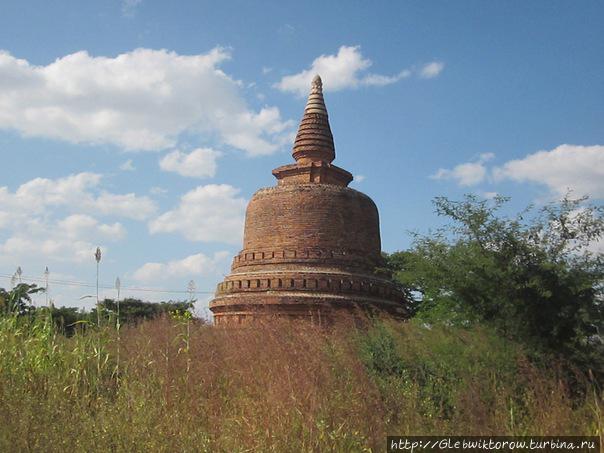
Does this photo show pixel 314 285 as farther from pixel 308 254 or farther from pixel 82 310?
pixel 82 310

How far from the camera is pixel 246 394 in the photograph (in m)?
5.14

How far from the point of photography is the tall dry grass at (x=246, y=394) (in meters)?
4.12

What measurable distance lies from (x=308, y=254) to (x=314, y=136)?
546 centimetres

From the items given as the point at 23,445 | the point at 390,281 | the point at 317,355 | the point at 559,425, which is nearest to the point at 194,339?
the point at 317,355

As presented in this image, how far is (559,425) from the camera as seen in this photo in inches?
167

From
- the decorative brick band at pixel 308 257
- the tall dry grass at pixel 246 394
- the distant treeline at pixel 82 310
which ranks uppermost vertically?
the decorative brick band at pixel 308 257

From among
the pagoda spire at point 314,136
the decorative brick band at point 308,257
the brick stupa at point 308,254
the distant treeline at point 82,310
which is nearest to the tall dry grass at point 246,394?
the distant treeline at point 82,310

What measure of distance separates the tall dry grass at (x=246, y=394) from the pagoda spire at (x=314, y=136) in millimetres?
14106

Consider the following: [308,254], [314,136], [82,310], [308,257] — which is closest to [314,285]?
[308,257]

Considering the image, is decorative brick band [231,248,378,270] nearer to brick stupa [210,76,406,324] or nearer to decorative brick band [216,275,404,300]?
brick stupa [210,76,406,324]

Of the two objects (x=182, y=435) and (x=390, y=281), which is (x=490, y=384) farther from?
(x=390, y=281)

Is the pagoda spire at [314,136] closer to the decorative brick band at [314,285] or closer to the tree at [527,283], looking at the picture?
the decorative brick band at [314,285]

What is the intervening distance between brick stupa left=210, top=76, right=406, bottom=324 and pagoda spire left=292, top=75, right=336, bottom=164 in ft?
0.25

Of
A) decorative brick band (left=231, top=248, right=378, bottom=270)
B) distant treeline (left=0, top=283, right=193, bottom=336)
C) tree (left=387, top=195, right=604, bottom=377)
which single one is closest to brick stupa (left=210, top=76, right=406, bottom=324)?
decorative brick band (left=231, top=248, right=378, bottom=270)
